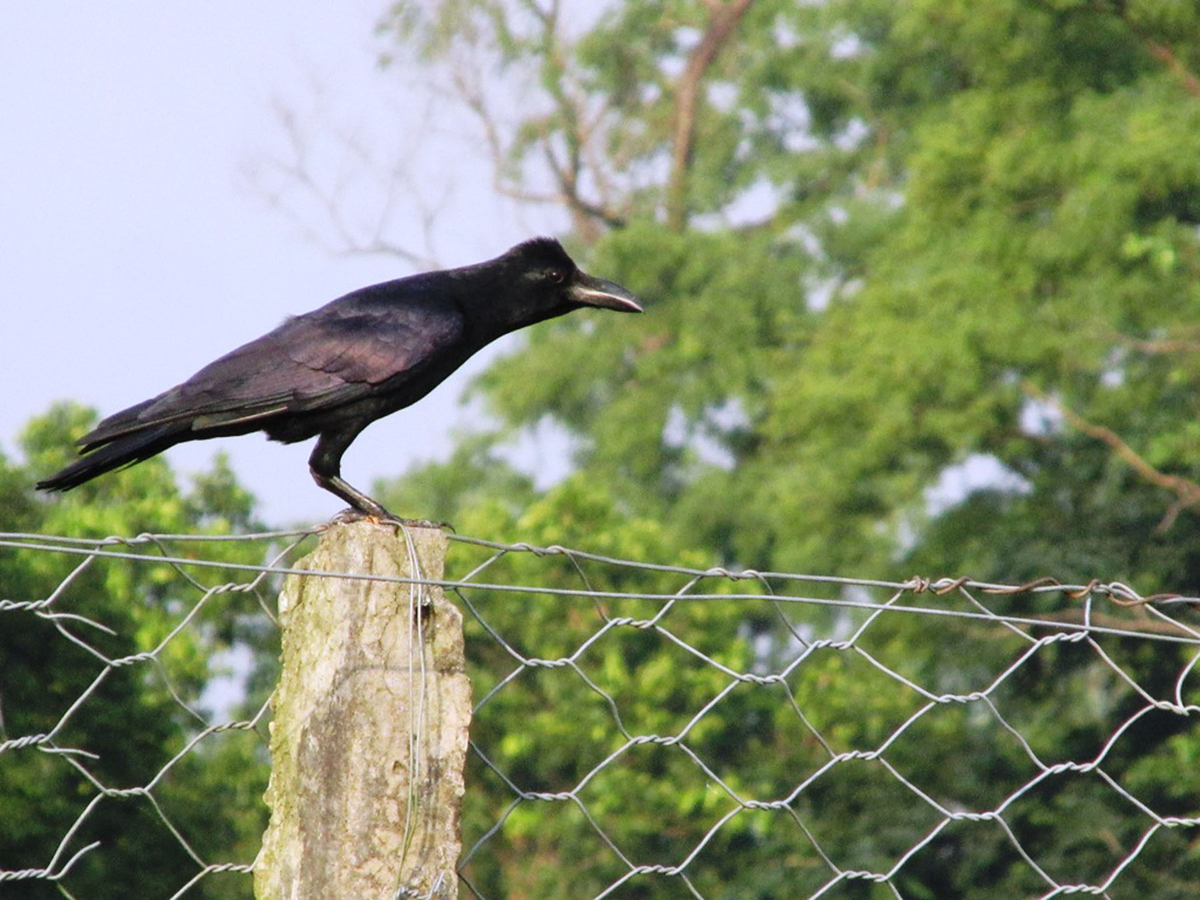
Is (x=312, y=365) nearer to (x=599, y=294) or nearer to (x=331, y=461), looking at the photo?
(x=331, y=461)

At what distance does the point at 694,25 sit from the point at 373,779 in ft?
87.9

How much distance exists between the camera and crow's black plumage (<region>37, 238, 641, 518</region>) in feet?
11.6


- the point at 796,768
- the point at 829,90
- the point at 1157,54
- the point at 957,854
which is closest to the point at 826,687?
the point at 796,768

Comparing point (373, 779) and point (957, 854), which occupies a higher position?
point (373, 779)

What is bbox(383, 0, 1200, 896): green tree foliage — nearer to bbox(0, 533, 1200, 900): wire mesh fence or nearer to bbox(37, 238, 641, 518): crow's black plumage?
bbox(0, 533, 1200, 900): wire mesh fence

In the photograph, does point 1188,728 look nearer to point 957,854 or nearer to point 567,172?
point 957,854

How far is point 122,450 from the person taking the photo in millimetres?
3439

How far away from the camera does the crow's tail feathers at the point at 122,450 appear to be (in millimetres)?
3217

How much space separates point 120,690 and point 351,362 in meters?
5.94

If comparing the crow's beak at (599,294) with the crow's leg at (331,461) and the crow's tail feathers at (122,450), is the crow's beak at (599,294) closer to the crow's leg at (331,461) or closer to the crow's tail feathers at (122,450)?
the crow's leg at (331,461)

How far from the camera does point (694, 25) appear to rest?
27938 millimetres

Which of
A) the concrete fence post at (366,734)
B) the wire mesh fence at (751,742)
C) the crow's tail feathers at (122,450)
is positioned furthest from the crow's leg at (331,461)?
the wire mesh fence at (751,742)

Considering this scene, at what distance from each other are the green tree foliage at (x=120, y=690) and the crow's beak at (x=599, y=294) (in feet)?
4.40

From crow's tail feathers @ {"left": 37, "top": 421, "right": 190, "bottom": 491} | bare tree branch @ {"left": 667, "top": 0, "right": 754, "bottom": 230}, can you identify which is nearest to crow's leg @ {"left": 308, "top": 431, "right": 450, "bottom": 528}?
crow's tail feathers @ {"left": 37, "top": 421, "right": 190, "bottom": 491}
